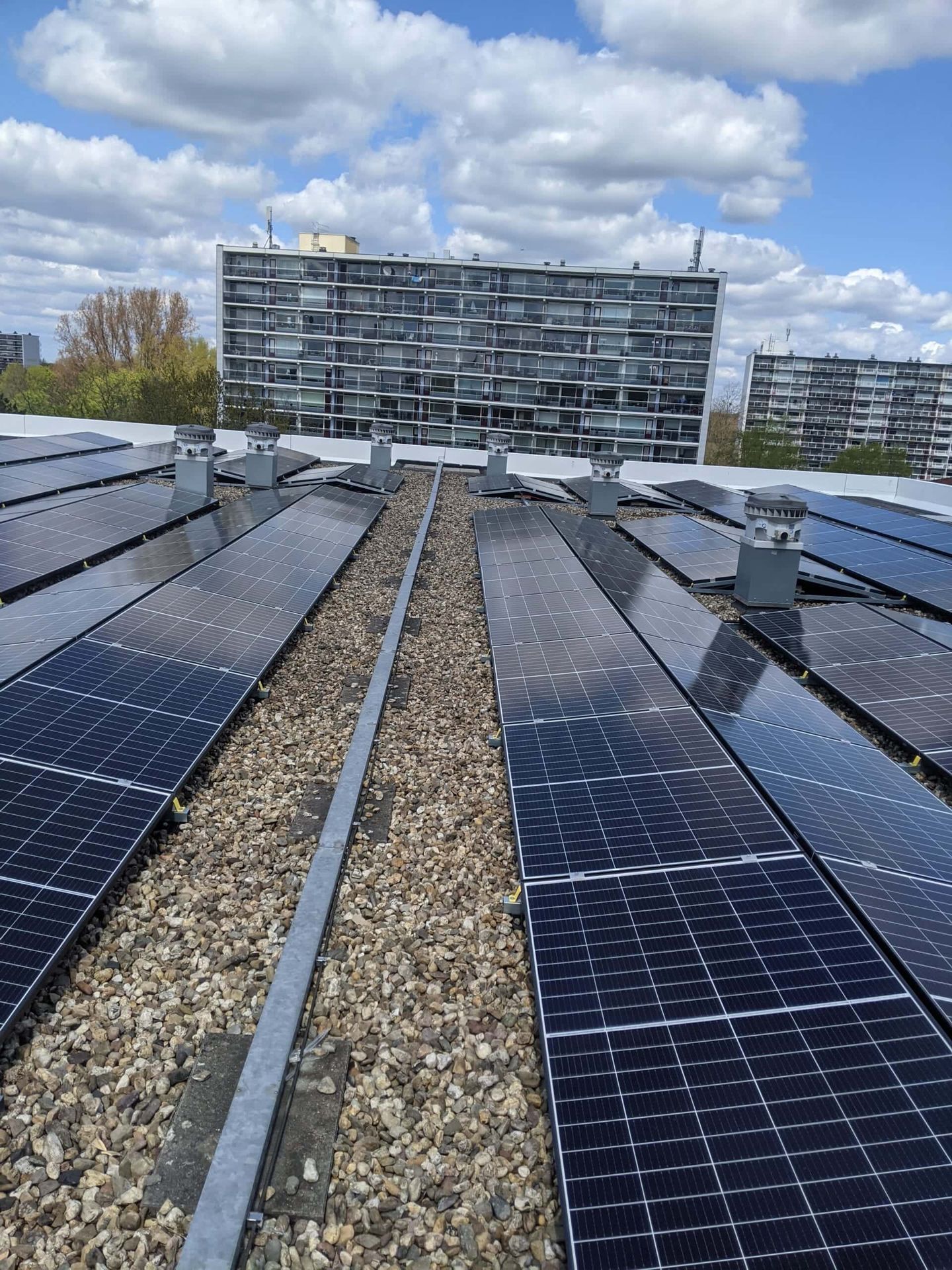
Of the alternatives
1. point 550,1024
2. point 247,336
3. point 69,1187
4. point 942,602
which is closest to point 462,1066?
point 550,1024

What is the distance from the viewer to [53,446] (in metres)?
37.2

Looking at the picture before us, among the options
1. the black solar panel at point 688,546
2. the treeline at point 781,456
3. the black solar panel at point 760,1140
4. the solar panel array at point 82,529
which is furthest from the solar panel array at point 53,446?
the treeline at point 781,456

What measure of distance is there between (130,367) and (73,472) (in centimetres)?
6524

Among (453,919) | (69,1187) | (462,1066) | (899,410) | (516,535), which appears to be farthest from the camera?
(899,410)

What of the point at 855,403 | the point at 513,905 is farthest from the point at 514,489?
the point at 855,403

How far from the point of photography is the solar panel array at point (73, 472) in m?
27.3

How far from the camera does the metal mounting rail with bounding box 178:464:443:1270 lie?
17.2 feet

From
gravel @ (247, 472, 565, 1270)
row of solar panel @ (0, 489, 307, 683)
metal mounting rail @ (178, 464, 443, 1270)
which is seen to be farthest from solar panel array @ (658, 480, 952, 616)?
row of solar panel @ (0, 489, 307, 683)

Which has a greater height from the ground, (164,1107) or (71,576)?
(71,576)

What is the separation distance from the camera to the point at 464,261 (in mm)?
82812

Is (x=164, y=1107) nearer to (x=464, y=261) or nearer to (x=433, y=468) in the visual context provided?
(x=433, y=468)

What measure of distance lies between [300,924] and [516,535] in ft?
61.5

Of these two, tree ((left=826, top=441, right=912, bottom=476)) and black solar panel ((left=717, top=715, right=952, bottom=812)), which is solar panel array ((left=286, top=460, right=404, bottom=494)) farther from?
tree ((left=826, top=441, right=912, bottom=476))

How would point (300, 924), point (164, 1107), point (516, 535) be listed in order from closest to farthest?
point (164, 1107) → point (300, 924) → point (516, 535)
